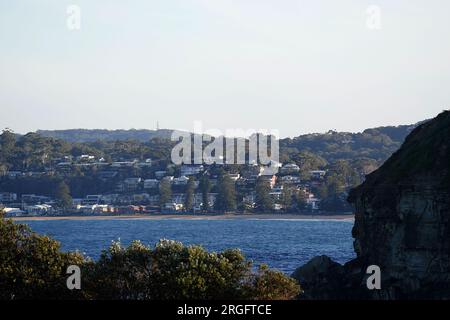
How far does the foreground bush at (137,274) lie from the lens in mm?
Result: 43500

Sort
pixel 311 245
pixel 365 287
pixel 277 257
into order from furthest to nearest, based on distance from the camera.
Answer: pixel 311 245, pixel 277 257, pixel 365 287

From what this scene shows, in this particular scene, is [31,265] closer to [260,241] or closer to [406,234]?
[406,234]

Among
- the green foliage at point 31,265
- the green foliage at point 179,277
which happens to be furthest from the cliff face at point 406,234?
the green foliage at point 31,265

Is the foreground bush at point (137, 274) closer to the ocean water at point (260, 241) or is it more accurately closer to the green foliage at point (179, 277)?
the green foliage at point (179, 277)

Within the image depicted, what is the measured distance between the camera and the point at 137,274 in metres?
45.4

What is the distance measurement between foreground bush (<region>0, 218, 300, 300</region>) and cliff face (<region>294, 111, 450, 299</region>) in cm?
927

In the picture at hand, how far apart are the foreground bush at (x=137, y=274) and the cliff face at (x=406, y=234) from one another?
927 centimetres

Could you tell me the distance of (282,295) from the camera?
4444 cm

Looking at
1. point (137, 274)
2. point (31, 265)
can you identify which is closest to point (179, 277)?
point (137, 274)

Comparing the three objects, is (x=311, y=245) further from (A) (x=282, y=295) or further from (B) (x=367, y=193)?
(A) (x=282, y=295)

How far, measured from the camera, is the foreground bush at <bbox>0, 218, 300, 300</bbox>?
143 feet
